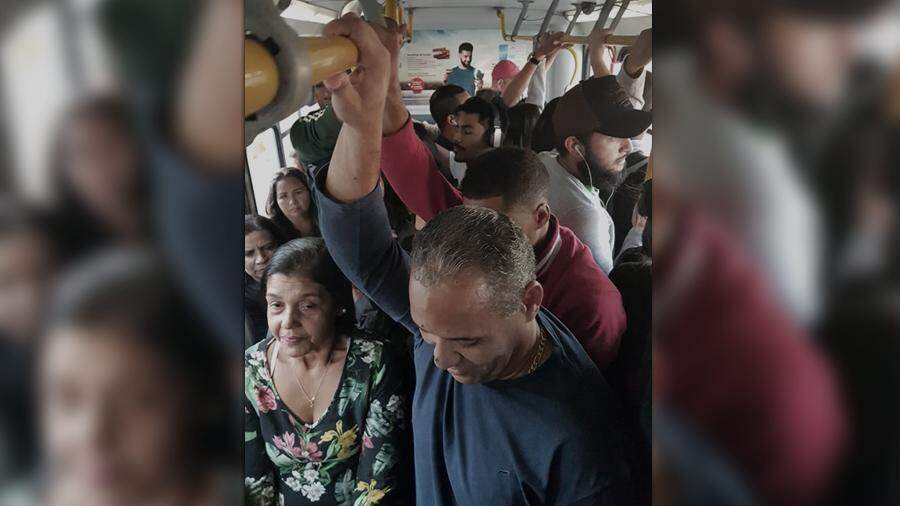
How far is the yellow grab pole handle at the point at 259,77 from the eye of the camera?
1571 mm

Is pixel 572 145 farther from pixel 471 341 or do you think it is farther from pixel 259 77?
pixel 259 77

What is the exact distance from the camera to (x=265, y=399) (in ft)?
5.82

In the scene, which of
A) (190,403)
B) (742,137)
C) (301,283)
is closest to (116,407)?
(190,403)

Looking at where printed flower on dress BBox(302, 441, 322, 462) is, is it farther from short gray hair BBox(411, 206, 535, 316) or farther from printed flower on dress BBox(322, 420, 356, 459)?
short gray hair BBox(411, 206, 535, 316)

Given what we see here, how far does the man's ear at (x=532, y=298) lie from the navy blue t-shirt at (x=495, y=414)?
2 centimetres

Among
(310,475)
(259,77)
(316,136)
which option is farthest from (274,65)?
(310,475)

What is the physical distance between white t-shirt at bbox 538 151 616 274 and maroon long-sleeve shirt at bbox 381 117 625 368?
17mm

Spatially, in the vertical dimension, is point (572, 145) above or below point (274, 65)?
below

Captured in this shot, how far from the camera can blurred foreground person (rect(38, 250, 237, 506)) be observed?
1784 mm

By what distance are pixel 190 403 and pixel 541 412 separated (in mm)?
798

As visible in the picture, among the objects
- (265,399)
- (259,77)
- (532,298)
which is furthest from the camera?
(265,399)

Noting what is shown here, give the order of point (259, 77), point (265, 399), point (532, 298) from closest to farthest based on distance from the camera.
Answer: point (259, 77), point (532, 298), point (265, 399)

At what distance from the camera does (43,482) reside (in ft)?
5.94

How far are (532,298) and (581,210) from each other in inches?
8.7
